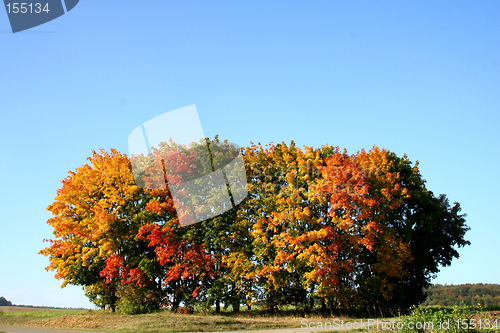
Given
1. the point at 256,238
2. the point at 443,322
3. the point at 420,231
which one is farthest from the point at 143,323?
the point at 420,231

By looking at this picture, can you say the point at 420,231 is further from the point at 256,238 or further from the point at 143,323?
the point at 143,323

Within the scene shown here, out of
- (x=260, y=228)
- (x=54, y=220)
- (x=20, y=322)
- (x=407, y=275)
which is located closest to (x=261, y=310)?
(x=260, y=228)

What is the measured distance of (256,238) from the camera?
24.1 metres

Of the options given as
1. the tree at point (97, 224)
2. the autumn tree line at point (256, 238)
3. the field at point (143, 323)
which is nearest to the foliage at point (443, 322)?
the field at point (143, 323)

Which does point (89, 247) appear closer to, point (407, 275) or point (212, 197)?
point (212, 197)

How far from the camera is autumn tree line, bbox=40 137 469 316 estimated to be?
22.8 meters

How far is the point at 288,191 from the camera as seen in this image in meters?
24.6

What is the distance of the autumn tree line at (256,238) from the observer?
22.8 meters

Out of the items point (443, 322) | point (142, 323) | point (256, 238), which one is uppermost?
point (256, 238)

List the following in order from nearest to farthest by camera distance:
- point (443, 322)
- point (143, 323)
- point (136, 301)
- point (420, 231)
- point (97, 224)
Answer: point (443, 322), point (143, 323), point (136, 301), point (97, 224), point (420, 231)

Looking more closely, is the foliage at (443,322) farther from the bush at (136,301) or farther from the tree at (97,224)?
the tree at (97,224)

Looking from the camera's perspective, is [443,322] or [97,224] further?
[97,224]

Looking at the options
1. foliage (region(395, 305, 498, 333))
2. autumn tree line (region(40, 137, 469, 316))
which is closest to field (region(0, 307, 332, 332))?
autumn tree line (region(40, 137, 469, 316))

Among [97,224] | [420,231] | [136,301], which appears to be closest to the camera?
[136,301]
